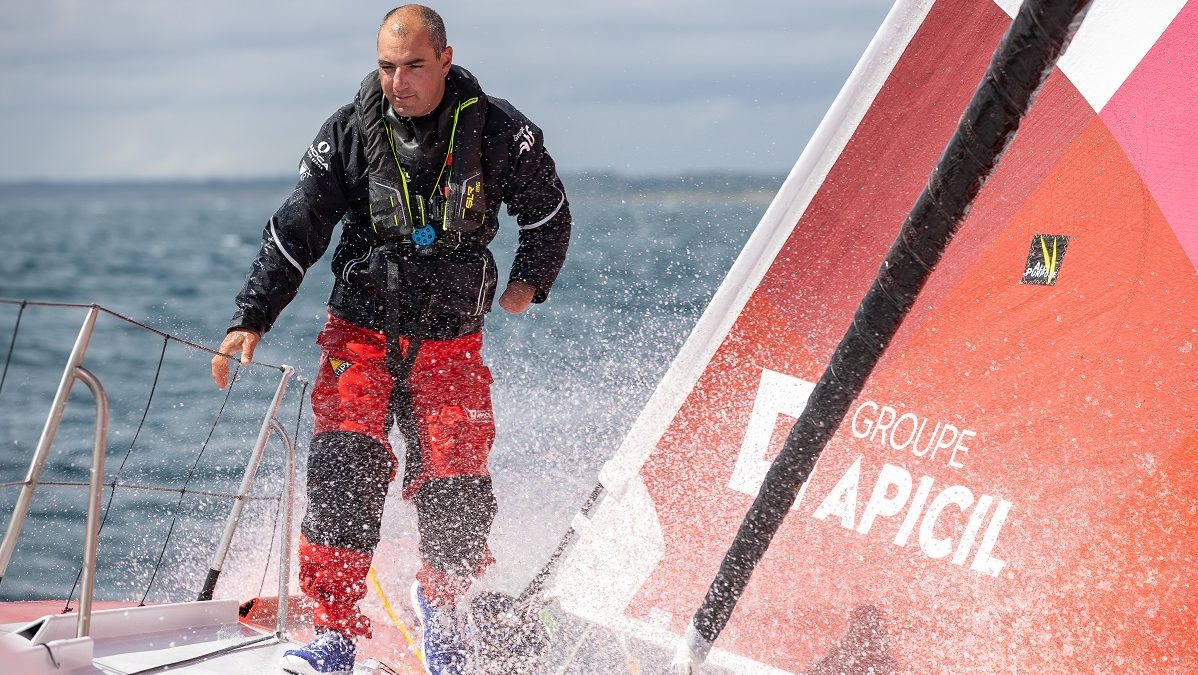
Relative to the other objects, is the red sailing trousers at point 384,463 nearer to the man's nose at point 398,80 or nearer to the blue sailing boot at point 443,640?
the blue sailing boot at point 443,640

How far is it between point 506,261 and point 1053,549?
1484 cm

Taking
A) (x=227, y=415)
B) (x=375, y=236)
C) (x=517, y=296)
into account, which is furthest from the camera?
(x=227, y=415)

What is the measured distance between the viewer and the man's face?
2.50 meters

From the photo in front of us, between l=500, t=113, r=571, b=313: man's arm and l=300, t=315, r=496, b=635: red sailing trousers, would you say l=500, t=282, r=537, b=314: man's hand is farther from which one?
l=300, t=315, r=496, b=635: red sailing trousers

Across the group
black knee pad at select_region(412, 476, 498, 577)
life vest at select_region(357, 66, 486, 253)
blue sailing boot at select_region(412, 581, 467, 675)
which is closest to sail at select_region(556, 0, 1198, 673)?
black knee pad at select_region(412, 476, 498, 577)

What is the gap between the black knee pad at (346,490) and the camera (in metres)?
2.50

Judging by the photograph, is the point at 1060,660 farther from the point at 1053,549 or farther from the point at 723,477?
the point at 723,477

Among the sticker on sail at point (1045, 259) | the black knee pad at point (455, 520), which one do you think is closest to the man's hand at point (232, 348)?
the black knee pad at point (455, 520)

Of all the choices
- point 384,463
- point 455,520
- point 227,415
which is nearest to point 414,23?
point 384,463

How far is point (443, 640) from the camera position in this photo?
2758 mm

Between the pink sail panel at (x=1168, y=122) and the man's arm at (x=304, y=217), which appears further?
the man's arm at (x=304, y=217)

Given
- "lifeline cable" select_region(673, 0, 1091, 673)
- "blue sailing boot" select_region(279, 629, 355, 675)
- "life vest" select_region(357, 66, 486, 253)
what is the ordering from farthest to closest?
"life vest" select_region(357, 66, 486, 253), "blue sailing boot" select_region(279, 629, 355, 675), "lifeline cable" select_region(673, 0, 1091, 673)

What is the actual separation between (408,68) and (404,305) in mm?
520

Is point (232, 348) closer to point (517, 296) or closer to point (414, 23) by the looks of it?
point (517, 296)
